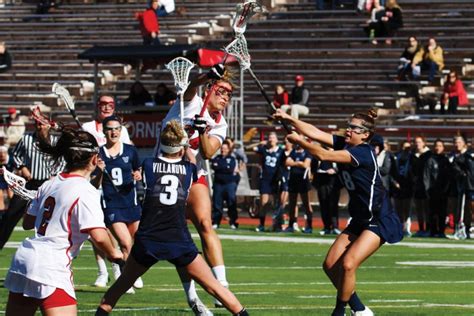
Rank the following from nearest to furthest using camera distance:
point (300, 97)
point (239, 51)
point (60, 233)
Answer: point (60, 233) < point (239, 51) < point (300, 97)

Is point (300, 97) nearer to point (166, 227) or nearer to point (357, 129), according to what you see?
point (357, 129)

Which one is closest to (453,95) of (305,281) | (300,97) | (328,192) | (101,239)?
(300,97)

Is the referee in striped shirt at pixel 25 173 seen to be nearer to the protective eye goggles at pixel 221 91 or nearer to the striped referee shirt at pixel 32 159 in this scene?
the striped referee shirt at pixel 32 159

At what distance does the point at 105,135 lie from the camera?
50.6 feet

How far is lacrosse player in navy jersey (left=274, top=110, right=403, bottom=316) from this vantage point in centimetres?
1244

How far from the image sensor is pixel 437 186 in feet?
89.5

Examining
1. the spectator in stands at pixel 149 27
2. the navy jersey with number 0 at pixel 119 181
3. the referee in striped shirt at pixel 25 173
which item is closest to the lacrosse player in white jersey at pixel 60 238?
the navy jersey with number 0 at pixel 119 181

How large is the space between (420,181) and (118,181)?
1295cm

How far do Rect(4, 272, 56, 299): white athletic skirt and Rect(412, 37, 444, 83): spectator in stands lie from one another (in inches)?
1043

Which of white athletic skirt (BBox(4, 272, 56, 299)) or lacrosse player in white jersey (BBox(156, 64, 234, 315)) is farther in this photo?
lacrosse player in white jersey (BBox(156, 64, 234, 315))

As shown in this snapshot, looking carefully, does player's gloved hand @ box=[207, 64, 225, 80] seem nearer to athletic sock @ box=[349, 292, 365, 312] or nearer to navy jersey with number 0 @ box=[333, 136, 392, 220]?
navy jersey with number 0 @ box=[333, 136, 392, 220]

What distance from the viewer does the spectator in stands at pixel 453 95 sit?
108 feet

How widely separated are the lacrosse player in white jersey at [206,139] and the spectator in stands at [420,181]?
14.2 metres

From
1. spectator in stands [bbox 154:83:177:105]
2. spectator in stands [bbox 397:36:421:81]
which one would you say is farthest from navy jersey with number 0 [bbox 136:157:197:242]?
spectator in stands [bbox 397:36:421:81]
